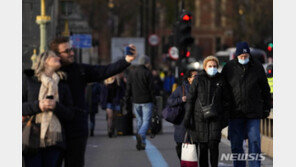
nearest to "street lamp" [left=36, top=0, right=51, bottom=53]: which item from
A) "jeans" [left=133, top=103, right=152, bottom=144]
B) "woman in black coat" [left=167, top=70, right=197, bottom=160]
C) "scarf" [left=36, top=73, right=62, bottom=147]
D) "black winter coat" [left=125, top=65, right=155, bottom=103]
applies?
"black winter coat" [left=125, top=65, right=155, bottom=103]

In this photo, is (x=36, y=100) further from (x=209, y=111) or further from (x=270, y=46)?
(x=270, y=46)

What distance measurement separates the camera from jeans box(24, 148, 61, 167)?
753cm

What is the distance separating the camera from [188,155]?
1049cm

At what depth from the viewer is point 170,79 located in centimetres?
3681

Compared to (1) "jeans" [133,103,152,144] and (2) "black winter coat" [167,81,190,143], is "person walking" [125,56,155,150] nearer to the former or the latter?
(1) "jeans" [133,103,152,144]

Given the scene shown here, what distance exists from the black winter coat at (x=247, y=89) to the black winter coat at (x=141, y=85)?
5.09m

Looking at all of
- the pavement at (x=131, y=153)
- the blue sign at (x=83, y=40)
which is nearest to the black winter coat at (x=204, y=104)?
the pavement at (x=131, y=153)

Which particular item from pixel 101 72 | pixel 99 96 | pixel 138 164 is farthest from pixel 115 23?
pixel 101 72

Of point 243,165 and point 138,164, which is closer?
point 243,165

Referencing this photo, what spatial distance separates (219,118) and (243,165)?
781mm

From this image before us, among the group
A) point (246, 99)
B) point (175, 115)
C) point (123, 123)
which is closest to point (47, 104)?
point (175, 115)

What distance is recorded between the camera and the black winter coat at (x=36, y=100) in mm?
7457

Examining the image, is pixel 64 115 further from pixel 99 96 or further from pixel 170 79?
pixel 170 79

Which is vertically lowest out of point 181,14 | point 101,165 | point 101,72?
point 101,165
